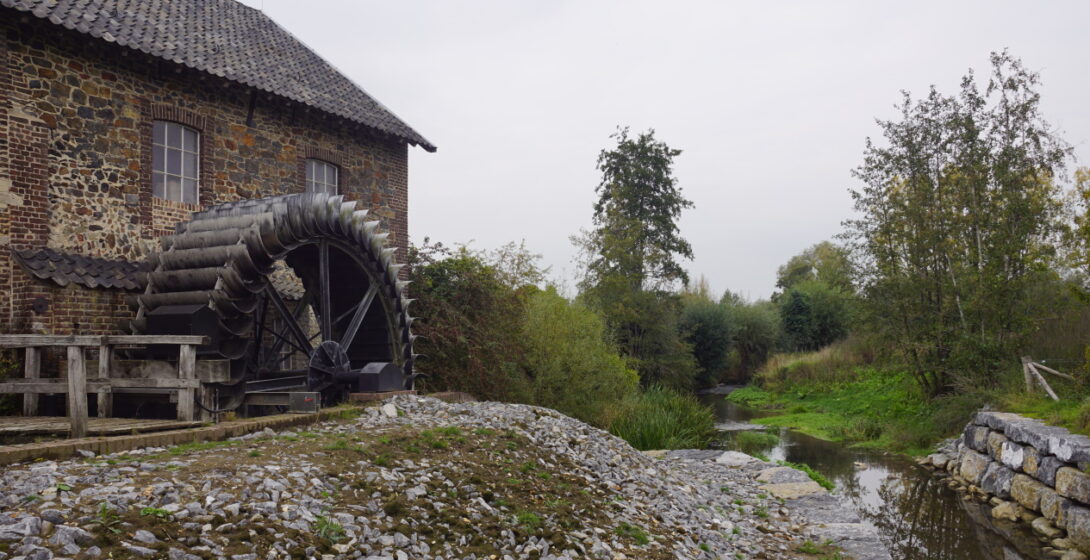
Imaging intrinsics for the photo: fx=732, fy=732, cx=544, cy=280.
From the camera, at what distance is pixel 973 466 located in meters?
12.6

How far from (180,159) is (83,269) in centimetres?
A: 245

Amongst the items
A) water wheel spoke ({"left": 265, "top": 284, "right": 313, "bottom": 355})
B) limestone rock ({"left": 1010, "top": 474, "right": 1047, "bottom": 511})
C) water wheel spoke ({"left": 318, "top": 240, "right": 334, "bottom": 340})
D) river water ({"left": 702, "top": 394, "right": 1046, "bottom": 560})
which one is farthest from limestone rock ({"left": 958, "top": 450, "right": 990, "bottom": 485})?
water wheel spoke ({"left": 265, "top": 284, "right": 313, "bottom": 355})

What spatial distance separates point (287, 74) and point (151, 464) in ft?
30.2

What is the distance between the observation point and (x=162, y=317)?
29.5 ft

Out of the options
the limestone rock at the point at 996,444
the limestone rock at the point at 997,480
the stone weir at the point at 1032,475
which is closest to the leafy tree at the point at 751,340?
the stone weir at the point at 1032,475

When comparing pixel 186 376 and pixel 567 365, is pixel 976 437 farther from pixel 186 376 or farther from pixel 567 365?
pixel 186 376

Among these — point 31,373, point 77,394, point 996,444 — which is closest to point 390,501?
point 77,394

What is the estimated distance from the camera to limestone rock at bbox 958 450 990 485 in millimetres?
12312

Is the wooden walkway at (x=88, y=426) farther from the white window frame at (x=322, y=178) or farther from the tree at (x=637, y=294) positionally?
the tree at (x=637, y=294)

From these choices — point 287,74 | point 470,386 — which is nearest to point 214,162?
point 287,74

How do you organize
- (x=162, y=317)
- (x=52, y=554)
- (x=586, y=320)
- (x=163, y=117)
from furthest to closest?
(x=586, y=320) → (x=163, y=117) → (x=162, y=317) → (x=52, y=554)

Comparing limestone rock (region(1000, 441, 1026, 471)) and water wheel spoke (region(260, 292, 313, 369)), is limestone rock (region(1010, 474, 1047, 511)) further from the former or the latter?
water wheel spoke (region(260, 292, 313, 369))

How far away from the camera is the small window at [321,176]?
13234mm

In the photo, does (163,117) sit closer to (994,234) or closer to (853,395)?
(994,234)
